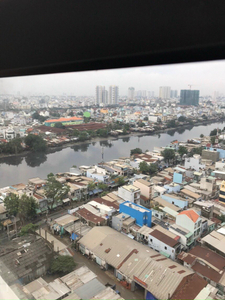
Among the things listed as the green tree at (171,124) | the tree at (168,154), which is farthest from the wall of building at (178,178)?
the green tree at (171,124)

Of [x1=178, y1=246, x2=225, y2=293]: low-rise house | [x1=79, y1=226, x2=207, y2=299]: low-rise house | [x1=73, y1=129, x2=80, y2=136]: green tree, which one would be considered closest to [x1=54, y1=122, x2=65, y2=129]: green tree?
[x1=73, y1=129, x2=80, y2=136]: green tree

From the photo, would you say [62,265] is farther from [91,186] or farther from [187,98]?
[187,98]

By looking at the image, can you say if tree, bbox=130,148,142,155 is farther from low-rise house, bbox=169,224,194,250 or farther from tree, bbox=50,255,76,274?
tree, bbox=50,255,76,274

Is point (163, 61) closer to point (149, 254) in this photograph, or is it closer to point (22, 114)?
point (149, 254)

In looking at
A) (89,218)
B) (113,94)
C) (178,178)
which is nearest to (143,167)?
(178,178)

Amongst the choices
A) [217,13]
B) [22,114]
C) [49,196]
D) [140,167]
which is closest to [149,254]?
[49,196]

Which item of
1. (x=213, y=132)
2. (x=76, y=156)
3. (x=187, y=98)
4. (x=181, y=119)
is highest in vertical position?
(x=187, y=98)
